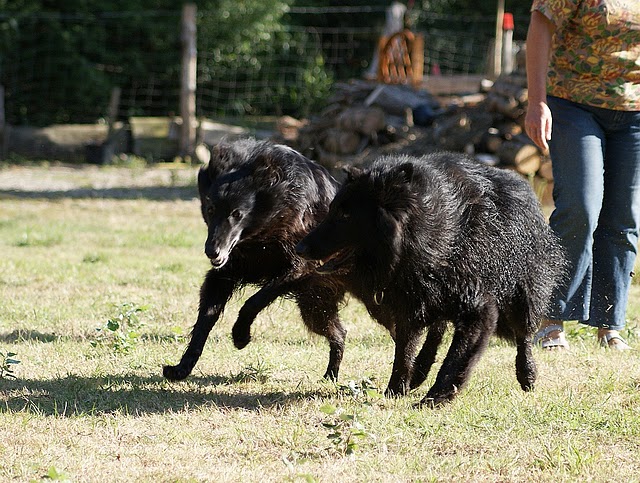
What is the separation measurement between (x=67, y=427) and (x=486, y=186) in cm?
199

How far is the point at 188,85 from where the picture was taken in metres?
15.1

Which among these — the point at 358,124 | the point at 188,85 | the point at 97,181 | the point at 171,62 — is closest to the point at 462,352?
the point at 358,124

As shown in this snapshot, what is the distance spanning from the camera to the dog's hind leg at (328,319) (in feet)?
14.0

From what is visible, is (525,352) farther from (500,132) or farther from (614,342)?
(500,132)

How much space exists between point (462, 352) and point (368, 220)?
0.71m

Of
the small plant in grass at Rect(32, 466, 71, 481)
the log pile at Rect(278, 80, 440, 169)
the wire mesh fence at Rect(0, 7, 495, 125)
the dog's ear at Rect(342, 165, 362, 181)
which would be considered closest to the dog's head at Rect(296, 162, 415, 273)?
the dog's ear at Rect(342, 165, 362, 181)

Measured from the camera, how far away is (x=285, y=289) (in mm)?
4102

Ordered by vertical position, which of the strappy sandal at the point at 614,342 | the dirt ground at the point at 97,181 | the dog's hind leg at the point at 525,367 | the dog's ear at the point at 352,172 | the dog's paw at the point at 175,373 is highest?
the dog's ear at the point at 352,172

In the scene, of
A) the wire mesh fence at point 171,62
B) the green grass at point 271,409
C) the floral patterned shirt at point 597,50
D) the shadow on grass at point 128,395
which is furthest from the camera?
the wire mesh fence at point 171,62

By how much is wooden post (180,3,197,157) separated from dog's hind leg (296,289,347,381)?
37.0ft

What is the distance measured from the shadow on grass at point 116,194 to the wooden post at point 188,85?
314cm

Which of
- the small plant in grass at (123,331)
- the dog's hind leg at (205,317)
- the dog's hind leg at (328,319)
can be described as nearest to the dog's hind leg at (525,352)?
the dog's hind leg at (328,319)

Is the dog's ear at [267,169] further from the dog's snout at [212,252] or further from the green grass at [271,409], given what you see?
the green grass at [271,409]

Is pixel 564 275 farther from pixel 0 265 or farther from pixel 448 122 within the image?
pixel 448 122
